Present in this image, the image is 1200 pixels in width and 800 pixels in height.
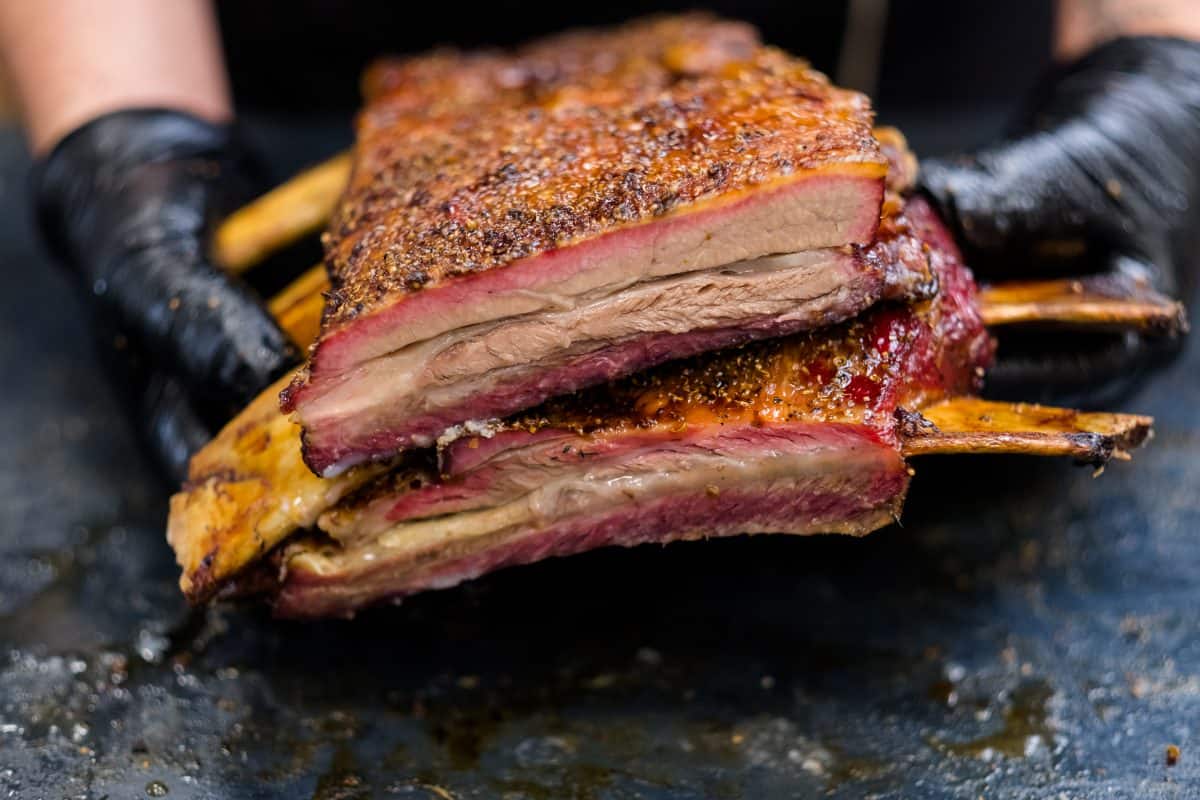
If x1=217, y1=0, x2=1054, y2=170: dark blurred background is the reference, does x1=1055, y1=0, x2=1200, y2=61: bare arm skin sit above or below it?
above

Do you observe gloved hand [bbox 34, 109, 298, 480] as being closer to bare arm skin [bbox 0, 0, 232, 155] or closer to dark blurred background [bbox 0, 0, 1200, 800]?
bare arm skin [bbox 0, 0, 232, 155]

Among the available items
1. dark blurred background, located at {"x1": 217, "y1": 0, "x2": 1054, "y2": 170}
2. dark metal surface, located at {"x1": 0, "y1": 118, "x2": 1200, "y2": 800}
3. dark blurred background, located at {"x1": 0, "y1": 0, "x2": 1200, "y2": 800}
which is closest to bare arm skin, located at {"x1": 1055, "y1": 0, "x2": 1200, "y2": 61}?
dark blurred background, located at {"x1": 217, "y1": 0, "x2": 1054, "y2": 170}

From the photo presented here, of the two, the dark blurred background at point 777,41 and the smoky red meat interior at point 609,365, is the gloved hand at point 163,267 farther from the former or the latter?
the dark blurred background at point 777,41

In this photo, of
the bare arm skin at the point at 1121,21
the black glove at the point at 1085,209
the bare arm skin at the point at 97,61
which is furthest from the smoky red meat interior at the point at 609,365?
the bare arm skin at the point at 1121,21

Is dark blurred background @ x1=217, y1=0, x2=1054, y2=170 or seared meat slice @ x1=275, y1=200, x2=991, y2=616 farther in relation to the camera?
dark blurred background @ x1=217, y1=0, x2=1054, y2=170

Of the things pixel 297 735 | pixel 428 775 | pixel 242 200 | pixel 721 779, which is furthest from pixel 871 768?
pixel 242 200

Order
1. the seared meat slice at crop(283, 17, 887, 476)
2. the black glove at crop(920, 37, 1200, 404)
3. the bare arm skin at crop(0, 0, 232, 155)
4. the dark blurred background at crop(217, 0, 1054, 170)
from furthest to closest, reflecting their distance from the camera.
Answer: the dark blurred background at crop(217, 0, 1054, 170) → the bare arm skin at crop(0, 0, 232, 155) → the black glove at crop(920, 37, 1200, 404) → the seared meat slice at crop(283, 17, 887, 476)

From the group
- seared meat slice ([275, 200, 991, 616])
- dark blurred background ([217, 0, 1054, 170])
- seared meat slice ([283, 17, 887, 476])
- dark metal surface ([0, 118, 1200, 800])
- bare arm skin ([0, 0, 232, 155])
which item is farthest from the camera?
dark blurred background ([217, 0, 1054, 170])

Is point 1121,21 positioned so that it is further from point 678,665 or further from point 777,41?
point 678,665
